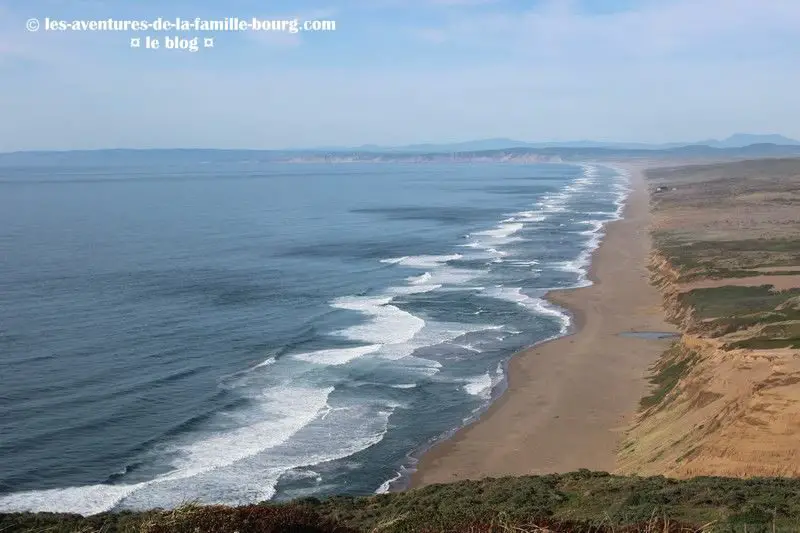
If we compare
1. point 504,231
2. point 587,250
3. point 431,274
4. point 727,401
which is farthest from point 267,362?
point 504,231

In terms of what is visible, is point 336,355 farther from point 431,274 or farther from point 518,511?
point 518,511

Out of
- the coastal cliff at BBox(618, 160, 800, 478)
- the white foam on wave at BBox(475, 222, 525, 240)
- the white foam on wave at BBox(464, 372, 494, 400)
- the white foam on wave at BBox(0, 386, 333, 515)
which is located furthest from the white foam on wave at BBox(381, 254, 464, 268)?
the white foam on wave at BBox(0, 386, 333, 515)

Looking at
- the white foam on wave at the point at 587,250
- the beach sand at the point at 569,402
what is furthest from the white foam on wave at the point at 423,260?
the beach sand at the point at 569,402

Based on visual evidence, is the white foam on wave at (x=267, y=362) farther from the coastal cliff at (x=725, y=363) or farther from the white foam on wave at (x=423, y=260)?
the white foam on wave at (x=423, y=260)

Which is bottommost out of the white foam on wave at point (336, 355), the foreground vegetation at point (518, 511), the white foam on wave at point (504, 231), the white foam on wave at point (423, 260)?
the white foam on wave at point (336, 355)

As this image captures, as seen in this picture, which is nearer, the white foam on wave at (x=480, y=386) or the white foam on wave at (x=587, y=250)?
the white foam on wave at (x=480, y=386)

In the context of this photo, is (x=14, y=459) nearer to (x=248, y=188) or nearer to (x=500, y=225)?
(x=500, y=225)
